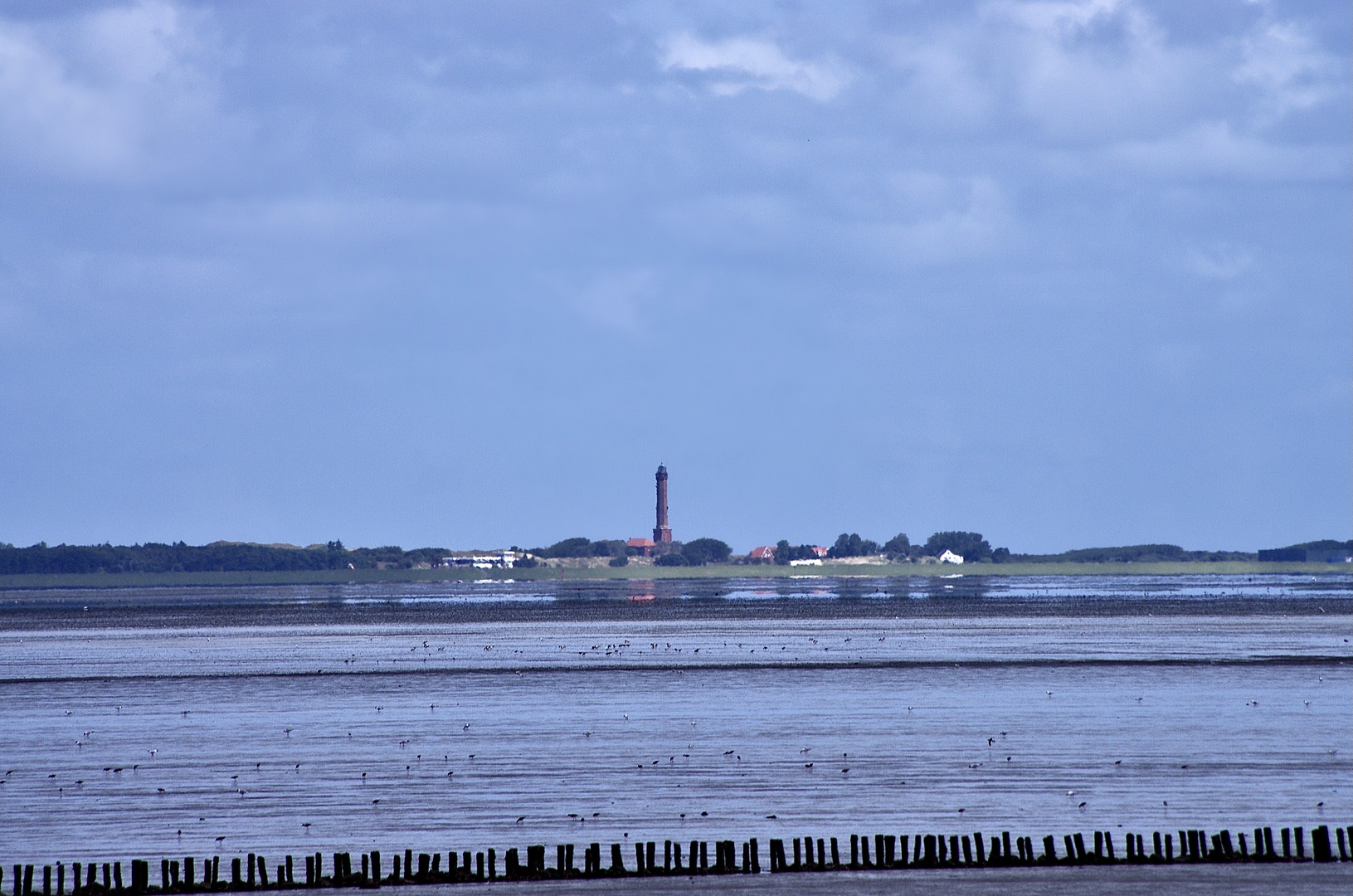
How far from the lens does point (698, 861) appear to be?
22.0 metres

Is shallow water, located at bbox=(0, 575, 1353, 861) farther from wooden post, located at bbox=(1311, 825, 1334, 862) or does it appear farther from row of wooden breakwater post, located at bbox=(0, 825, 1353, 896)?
wooden post, located at bbox=(1311, 825, 1334, 862)

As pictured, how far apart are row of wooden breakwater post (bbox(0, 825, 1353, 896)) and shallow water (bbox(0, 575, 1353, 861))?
2459 mm

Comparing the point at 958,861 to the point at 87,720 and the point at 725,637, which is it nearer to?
the point at 87,720

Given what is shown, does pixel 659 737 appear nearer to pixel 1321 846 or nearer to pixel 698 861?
pixel 698 861

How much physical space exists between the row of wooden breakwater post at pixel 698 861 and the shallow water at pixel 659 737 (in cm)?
246

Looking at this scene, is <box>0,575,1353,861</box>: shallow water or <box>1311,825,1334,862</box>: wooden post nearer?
<box>1311,825,1334,862</box>: wooden post

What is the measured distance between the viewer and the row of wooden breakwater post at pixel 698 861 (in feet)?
69.1

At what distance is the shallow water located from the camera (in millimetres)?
25953

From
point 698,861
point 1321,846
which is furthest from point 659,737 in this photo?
point 1321,846

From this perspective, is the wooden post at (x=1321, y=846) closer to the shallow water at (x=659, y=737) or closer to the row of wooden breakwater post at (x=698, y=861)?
Answer: the row of wooden breakwater post at (x=698, y=861)

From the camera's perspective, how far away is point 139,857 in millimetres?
23734

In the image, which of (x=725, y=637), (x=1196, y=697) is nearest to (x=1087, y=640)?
(x=725, y=637)

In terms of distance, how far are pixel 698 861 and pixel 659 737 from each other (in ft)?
45.9

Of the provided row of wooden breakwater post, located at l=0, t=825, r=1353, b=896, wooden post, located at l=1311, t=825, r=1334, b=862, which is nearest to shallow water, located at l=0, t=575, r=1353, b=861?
row of wooden breakwater post, located at l=0, t=825, r=1353, b=896
